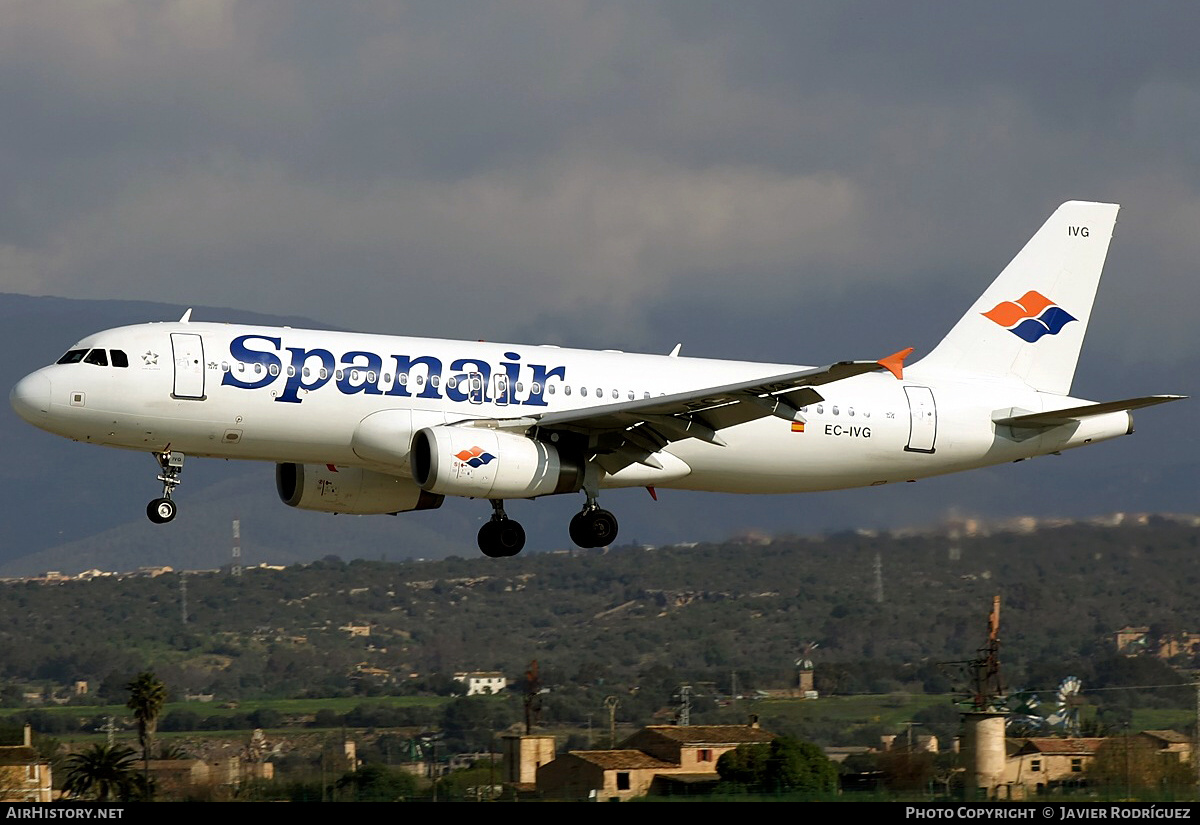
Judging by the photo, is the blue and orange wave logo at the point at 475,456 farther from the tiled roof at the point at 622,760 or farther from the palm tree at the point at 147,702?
the palm tree at the point at 147,702

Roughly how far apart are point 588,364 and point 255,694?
27944 millimetres

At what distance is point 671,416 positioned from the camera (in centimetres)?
3544

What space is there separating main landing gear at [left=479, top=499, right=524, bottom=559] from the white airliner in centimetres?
4

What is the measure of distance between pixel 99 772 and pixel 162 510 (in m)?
7.75

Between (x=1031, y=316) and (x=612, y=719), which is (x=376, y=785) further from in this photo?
(x=1031, y=316)

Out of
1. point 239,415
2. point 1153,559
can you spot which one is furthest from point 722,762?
point 1153,559

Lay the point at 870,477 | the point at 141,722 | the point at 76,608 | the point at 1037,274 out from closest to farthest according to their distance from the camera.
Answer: the point at 870,477 < the point at 1037,274 < the point at 141,722 < the point at 76,608

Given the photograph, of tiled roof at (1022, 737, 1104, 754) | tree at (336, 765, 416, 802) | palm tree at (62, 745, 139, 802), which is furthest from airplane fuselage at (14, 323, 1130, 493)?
palm tree at (62, 745, 139, 802)

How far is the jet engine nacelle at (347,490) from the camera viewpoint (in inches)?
1508

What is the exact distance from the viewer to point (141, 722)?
46188mm

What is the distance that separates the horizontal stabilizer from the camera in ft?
121

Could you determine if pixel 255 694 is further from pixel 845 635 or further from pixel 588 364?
pixel 588 364

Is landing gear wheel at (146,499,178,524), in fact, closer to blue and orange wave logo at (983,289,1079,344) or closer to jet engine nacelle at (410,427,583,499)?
jet engine nacelle at (410,427,583,499)

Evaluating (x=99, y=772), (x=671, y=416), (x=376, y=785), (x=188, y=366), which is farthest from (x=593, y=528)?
(x=99, y=772)
